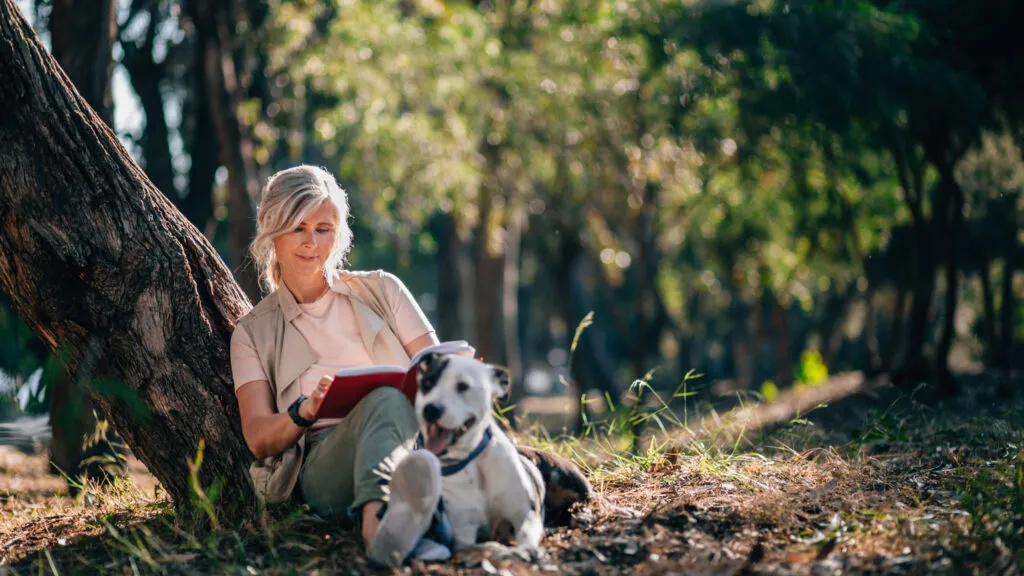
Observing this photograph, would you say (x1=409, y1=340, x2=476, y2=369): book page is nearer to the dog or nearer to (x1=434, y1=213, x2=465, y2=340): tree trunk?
the dog

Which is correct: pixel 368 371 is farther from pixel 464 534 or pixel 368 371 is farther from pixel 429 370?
pixel 464 534

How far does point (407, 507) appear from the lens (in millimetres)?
3572

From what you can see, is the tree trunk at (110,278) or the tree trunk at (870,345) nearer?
the tree trunk at (110,278)

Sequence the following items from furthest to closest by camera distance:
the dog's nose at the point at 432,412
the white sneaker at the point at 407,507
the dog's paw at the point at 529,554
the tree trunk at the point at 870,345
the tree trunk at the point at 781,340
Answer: the tree trunk at the point at 781,340, the tree trunk at the point at 870,345, the dog's paw at the point at 529,554, the dog's nose at the point at 432,412, the white sneaker at the point at 407,507

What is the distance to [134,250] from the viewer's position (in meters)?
4.56

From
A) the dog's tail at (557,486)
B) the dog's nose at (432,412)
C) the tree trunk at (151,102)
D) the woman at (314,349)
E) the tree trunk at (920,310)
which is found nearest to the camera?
the dog's nose at (432,412)

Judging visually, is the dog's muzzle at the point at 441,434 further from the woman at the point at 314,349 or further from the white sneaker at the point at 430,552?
the white sneaker at the point at 430,552

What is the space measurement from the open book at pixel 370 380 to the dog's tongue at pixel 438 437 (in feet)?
0.91

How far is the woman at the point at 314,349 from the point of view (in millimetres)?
3969

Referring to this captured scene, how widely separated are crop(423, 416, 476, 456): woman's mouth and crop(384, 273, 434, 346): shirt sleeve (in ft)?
2.82

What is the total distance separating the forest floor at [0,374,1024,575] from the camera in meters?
3.80

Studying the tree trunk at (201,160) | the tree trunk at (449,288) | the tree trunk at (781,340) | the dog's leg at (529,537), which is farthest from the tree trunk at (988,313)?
the dog's leg at (529,537)

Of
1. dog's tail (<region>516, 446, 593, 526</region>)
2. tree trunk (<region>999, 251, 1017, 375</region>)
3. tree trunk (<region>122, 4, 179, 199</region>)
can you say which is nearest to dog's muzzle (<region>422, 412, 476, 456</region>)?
dog's tail (<region>516, 446, 593, 526</region>)

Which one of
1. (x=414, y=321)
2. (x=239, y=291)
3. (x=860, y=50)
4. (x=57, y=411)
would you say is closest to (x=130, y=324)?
(x=239, y=291)
